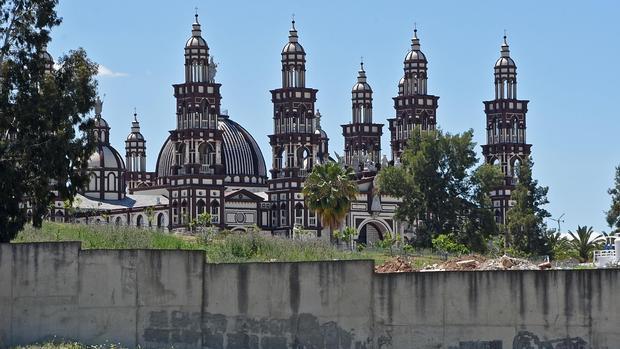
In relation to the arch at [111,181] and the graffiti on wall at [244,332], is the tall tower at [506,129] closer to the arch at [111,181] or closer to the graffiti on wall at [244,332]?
the arch at [111,181]

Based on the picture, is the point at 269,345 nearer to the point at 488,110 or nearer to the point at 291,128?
the point at 291,128

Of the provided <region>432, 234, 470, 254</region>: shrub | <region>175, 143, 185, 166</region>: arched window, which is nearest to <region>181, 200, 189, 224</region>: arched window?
<region>175, 143, 185, 166</region>: arched window

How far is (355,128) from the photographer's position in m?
151

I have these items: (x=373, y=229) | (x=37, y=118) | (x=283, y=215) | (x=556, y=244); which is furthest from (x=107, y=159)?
(x=37, y=118)

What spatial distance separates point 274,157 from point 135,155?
32.0 m

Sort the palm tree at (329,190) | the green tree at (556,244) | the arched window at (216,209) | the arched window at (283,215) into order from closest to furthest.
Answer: the palm tree at (329,190) < the green tree at (556,244) < the arched window at (216,209) < the arched window at (283,215)

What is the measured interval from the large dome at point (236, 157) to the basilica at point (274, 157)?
84 millimetres

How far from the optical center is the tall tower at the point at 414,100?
14150cm

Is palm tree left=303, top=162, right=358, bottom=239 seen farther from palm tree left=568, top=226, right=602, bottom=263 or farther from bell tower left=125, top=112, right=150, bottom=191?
bell tower left=125, top=112, right=150, bottom=191

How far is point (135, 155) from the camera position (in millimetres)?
165375

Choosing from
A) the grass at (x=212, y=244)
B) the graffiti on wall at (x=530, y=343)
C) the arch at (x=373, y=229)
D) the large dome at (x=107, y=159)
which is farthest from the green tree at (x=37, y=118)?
the large dome at (x=107, y=159)

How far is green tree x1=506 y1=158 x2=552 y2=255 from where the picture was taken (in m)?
124

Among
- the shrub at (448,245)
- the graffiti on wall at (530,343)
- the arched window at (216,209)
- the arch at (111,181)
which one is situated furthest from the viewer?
the arch at (111,181)

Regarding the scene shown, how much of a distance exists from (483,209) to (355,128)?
107 ft
